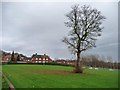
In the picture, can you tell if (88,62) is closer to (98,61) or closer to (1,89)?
(98,61)

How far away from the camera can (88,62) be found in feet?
370

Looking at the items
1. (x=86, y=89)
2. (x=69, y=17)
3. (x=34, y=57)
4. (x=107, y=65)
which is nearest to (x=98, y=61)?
(x=107, y=65)

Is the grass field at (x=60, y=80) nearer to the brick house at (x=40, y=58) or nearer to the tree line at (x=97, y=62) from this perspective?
the tree line at (x=97, y=62)

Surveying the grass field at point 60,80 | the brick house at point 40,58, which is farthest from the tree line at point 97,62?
the grass field at point 60,80

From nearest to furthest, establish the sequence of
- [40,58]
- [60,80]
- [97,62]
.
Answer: [60,80], [97,62], [40,58]

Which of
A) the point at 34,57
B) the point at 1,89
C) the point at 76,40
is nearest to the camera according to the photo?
the point at 1,89

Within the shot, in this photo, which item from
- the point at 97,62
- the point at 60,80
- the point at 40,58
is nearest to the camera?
the point at 60,80

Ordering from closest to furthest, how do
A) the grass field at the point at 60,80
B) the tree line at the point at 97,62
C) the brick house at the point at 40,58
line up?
the grass field at the point at 60,80 → the tree line at the point at 97,62 → the brick house at the point at 40,58

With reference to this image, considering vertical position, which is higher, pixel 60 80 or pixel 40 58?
pixel 60 80

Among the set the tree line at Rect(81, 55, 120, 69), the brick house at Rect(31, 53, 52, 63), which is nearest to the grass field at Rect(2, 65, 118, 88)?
the tree line at Rect(81, 55, 120, 69)

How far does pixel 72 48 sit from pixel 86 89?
2333cm

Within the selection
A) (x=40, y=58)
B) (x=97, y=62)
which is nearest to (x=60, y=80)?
(x=97, y=62)

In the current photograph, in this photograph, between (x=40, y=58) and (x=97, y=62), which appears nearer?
(x=97, y=62)

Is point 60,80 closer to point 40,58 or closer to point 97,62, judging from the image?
point 97,62
